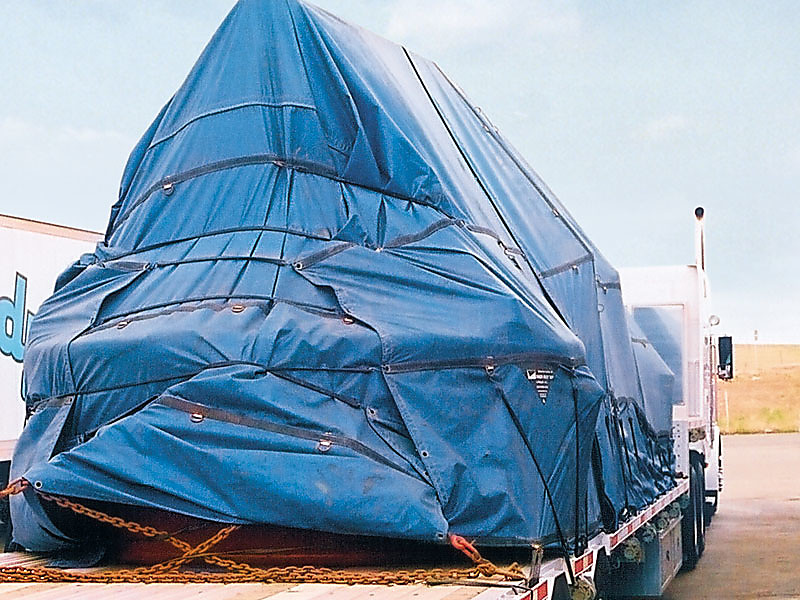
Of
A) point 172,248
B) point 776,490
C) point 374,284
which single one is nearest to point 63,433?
point 172,248

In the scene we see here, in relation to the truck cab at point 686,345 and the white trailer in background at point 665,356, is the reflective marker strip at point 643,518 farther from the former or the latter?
the truck cab at point 686,345

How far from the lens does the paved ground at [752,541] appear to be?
1276 centimetres

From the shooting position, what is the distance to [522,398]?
232 inches

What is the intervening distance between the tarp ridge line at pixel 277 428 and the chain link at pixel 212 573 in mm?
445

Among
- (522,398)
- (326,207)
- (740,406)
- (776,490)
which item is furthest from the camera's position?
(740,406)

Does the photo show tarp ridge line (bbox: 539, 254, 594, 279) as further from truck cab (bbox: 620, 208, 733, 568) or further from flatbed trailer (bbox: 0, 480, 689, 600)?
truck cab (bbox: 620, 208, 733, 568)

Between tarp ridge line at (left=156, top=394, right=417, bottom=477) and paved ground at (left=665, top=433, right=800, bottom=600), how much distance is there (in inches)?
298

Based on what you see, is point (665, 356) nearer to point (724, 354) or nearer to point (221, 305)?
point (724, 354)

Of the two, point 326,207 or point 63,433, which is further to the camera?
point 326,207

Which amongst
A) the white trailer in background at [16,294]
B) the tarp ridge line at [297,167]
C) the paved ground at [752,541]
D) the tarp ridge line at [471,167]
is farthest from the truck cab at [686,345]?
A: the white trailer in background at [16,294]

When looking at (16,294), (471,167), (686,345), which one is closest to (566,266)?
(471,167)

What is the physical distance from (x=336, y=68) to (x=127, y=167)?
1387 mm

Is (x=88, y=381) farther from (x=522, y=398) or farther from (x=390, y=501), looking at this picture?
(x=522, y=398)

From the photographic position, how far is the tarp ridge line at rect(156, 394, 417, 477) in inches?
219
